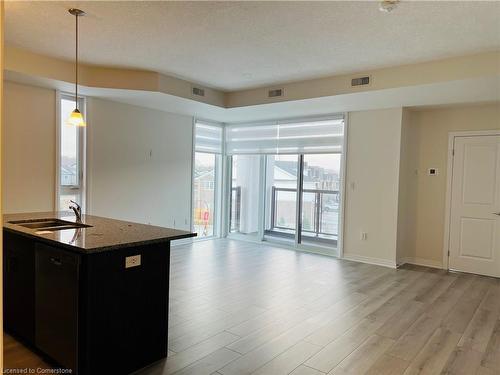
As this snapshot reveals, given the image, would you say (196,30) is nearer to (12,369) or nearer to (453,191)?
(12,369)

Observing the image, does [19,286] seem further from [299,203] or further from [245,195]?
[245,195]

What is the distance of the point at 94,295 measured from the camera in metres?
2.35

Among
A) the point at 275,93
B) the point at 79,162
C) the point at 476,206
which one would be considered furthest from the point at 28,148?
the point at 476,206

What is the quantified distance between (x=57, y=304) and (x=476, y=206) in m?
5.63

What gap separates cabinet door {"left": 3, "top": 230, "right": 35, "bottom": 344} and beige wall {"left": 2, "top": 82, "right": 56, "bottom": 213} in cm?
189

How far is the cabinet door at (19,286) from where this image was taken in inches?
112

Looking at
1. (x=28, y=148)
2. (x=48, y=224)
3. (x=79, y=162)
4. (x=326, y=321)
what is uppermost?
(x=28, y=148)

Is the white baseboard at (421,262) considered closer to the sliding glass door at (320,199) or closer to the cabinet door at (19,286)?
the sliding glass door at (320,199)

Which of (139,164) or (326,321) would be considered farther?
(139,164)

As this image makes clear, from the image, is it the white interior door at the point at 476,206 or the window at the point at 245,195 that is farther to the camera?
the window at the point at 245,195

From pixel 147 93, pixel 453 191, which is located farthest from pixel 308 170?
pixel 147 93

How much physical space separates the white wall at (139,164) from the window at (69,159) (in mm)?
132

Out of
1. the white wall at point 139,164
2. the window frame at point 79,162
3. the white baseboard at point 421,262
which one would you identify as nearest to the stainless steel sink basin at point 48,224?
the window frame at point 79,162

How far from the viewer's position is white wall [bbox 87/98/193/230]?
5664 millimetres
